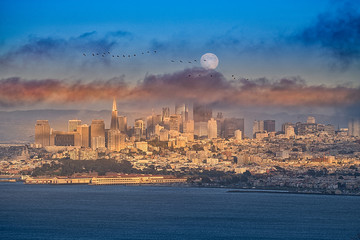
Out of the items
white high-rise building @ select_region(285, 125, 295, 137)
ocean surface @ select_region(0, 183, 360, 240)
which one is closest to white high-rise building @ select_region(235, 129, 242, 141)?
white high-rise building @ select_region(285, 125, 295, 137)

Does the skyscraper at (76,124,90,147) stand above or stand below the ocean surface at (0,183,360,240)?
above

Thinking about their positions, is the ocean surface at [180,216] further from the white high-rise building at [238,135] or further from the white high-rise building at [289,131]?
the white high-rise building at [238,135]

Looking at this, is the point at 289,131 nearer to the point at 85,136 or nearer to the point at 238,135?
the point at 238,135

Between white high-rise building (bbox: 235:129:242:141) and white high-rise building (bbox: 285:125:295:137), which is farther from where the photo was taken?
white high-rise building (bbox: 235:129:242:141)

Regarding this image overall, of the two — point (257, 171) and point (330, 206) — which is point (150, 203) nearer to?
point (330, 206)

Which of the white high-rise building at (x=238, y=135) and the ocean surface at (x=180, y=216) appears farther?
the white high-rise building at (x=238, y=135)

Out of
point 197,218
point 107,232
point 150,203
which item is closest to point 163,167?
point 150,203

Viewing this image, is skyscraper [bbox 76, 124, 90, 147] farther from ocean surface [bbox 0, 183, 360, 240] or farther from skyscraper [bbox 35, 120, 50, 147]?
ocean surface [bbox 0, 183, 360, 240]

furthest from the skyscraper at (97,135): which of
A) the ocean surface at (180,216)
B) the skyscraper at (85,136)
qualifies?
the ocean surface at (180,216)
